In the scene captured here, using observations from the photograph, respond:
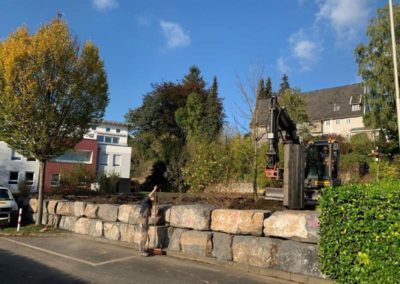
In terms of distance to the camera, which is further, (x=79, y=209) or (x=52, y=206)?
(x=52, y=206)

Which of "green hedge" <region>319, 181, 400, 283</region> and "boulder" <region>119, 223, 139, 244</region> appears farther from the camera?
"boulder" <region>119, 223, 139, 244</region>

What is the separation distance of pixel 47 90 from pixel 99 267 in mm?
8919

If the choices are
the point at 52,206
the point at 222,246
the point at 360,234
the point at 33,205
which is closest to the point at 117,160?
the point at 33,205

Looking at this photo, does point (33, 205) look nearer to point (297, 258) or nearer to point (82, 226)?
point (82, 226)

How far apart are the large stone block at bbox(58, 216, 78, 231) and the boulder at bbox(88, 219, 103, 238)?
58.0 inches

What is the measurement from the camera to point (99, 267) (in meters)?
10.5

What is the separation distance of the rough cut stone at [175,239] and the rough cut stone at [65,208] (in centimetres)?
634

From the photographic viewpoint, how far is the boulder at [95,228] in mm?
15025

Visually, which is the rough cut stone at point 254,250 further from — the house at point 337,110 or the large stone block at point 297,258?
the house at point 337,110

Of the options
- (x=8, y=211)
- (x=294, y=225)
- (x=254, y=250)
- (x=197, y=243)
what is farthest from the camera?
(x=8, y=211)

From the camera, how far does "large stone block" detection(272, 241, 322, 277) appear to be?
8.90 meters

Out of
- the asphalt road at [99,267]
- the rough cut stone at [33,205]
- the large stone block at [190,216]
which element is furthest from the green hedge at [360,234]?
the rough cut stone at [33,205]

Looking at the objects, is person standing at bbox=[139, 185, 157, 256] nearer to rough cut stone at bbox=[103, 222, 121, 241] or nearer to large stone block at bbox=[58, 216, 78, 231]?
rough cut stone at bbox=[103, 222, 121, 241]

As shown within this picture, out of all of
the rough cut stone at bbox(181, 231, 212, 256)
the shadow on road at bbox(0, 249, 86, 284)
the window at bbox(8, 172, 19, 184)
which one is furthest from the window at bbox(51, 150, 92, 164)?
the rough cut stone at bbox(181, 231, 212, 256)
